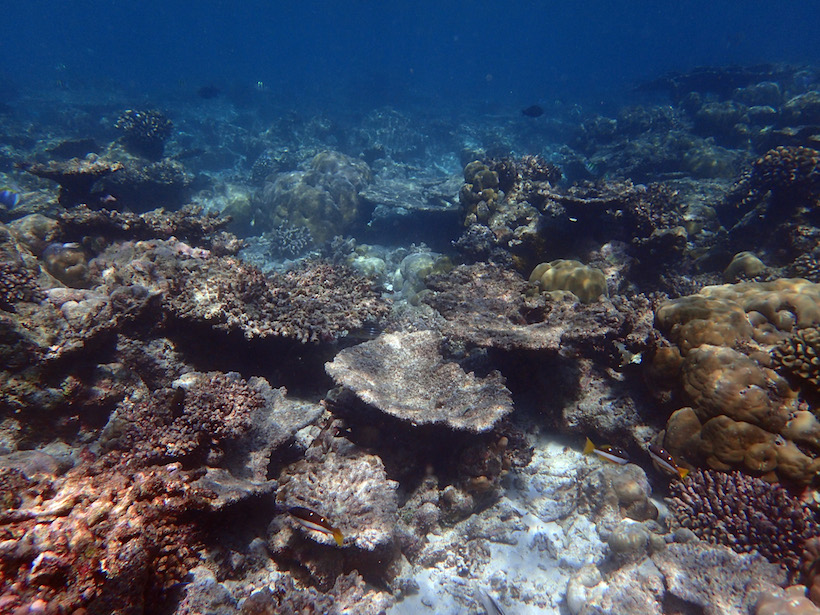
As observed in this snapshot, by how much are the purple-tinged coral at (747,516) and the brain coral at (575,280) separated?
2.98 m

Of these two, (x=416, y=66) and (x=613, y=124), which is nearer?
(x=613, y=124)

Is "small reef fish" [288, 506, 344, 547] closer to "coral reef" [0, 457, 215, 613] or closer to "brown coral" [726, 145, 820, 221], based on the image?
"coral reef" [0, 457, 215, 613]

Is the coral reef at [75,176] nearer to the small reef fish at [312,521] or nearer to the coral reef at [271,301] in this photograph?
the coral reef at [271,301]

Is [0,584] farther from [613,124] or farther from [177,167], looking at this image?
[613,124]

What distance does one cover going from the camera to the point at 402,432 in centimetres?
466

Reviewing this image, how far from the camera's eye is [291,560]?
3.54 metres

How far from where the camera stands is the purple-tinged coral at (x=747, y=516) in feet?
12.7

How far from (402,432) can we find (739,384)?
3.80m

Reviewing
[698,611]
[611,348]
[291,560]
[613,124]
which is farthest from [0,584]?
[613,124]

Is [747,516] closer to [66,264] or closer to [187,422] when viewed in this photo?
[187,422]

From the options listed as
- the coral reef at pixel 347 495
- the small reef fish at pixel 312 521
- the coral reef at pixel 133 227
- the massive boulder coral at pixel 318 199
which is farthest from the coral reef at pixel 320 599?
the massive boulder coral at pixel 318 199

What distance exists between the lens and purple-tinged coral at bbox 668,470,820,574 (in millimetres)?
3873

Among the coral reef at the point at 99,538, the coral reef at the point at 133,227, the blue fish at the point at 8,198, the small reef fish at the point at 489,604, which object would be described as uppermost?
the blue fish at the point at 8,198

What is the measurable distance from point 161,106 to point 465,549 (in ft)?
122
